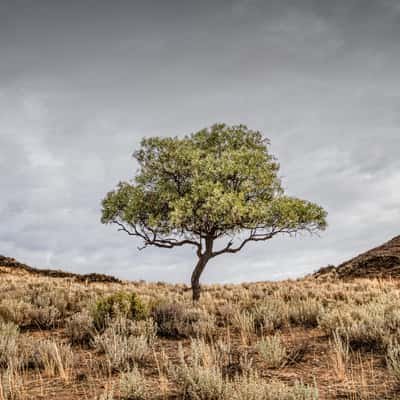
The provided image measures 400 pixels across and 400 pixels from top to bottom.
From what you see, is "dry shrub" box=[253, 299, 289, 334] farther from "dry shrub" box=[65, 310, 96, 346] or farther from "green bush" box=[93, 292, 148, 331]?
"dry shrub" box=[65, 310, 96, 346]

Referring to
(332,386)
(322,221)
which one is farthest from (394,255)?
(332,386)

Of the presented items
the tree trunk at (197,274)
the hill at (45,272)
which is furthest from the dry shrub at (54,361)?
the hill at (45,272)

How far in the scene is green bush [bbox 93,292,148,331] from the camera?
40.3ft

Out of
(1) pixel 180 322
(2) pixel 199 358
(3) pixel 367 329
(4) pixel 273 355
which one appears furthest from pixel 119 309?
(3) pixel 367 329

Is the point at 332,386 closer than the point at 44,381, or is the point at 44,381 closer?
the point at 332,386

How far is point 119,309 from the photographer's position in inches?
499

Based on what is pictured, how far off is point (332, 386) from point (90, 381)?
398 cm

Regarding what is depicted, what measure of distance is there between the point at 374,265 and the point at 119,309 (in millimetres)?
30096

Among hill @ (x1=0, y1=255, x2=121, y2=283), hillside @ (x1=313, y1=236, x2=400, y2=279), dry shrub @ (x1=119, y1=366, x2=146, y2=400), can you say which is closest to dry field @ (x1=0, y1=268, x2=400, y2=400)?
dry shrub @ (x1=119, y1=366, x2=146, y2=400)

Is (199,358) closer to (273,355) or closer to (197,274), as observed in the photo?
(273,355)

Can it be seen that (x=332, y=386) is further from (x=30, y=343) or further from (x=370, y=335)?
(x=30, y=343)

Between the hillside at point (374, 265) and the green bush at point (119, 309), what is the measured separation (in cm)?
2571

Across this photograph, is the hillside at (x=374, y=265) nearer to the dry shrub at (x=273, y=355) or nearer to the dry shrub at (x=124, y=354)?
the dry shrub at (x=273, y=355)

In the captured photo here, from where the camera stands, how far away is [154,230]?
19.1 metres
